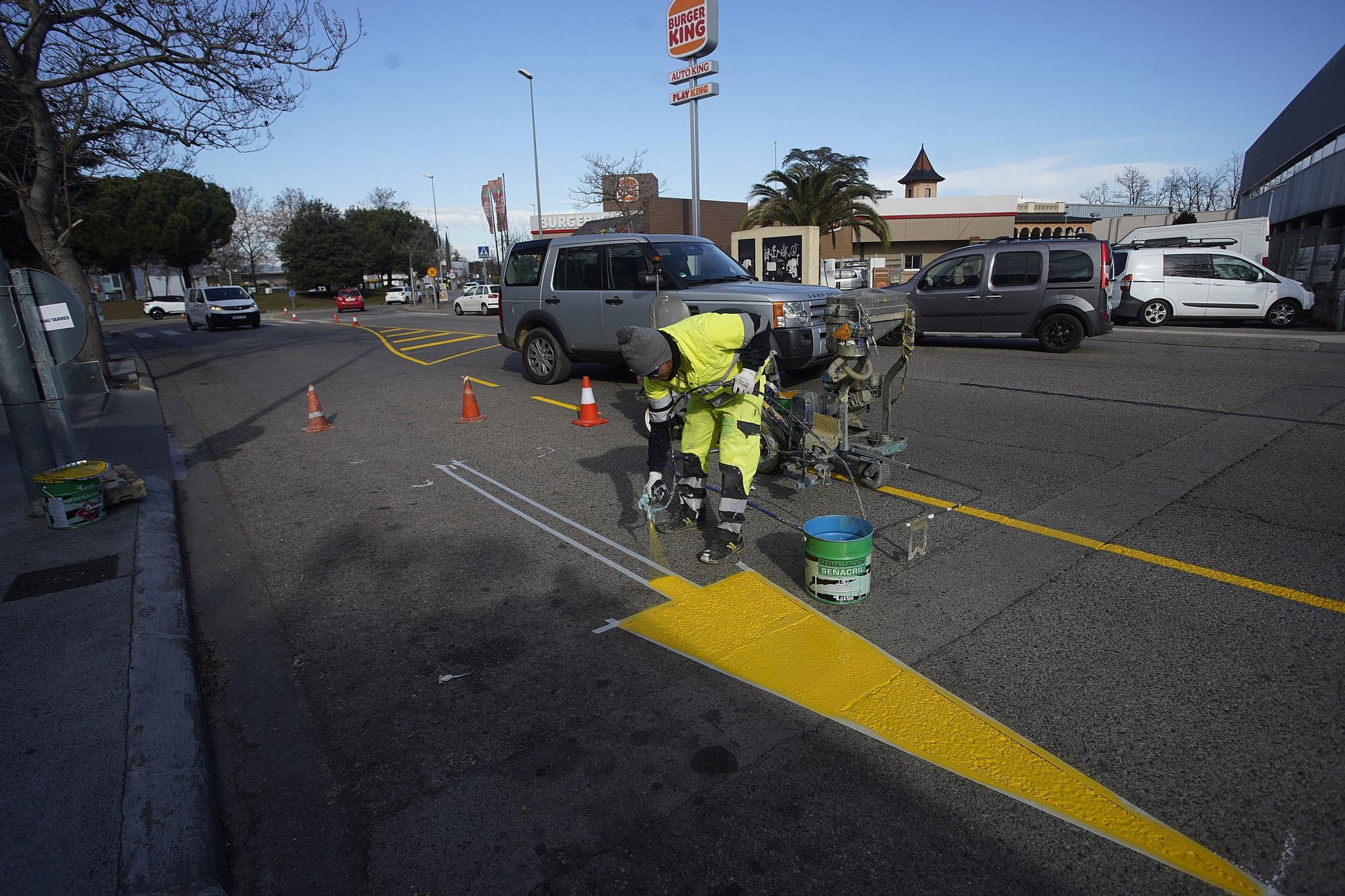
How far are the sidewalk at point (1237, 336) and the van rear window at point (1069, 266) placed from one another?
2.70 m

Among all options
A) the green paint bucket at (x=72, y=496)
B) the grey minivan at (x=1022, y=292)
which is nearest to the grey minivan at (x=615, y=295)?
the grey minivan at (x=1022, y=292)

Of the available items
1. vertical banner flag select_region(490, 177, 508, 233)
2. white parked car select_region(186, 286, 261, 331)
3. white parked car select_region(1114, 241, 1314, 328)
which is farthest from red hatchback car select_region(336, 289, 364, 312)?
white parked car select_region(1114, 241, 1314, 328)

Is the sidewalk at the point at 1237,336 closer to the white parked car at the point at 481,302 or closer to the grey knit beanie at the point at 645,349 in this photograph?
the grey knit beanie at the point at 645,349

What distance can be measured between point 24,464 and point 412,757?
16.5 feet

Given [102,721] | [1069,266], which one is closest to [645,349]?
[102,721]

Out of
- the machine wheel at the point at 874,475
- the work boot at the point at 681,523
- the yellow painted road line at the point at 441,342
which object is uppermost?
the yellow painted road line at the point at 441,342

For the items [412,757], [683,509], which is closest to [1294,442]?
[683,509]

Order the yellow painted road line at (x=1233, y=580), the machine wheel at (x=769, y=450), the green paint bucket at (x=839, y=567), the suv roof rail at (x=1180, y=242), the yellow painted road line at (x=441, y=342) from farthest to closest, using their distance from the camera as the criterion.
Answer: the suv roof rail at (x=1180, y=242), the yellow painted road line at (x=441, y=342), the machine wheel at (x=769, y=450), the green paint bucket at (x=839, y=567), the yellow painted road line at (x=1233, y=580)

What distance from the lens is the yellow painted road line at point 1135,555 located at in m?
3.97

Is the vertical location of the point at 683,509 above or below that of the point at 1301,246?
below

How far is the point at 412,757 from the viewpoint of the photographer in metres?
3.09

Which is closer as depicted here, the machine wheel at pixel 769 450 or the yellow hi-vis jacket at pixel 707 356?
the yellow hi-vis jacket at pixel 707 356

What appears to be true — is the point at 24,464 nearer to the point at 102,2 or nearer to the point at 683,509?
the point at 683,509

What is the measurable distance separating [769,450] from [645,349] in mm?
2089
